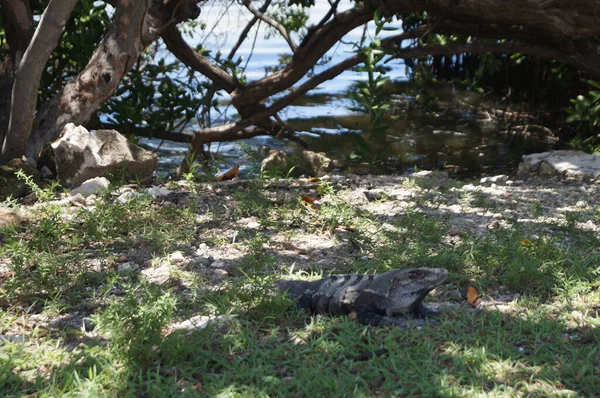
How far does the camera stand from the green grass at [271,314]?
301 cm

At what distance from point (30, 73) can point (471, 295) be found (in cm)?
387

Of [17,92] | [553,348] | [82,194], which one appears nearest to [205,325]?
[553,348]

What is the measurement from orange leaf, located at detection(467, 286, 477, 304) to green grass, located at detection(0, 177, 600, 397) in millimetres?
57

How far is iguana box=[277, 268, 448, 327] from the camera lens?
11.6 feet

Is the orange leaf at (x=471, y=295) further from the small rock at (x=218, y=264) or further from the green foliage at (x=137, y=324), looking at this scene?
the green foliage at (x=137, y=324)

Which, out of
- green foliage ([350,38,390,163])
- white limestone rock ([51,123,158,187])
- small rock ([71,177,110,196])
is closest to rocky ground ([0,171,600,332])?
small rock ([71,177,110,196])

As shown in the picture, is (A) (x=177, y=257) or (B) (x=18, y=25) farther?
(B) (x=18, y=25)

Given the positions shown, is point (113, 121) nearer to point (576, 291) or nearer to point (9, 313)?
point (9, 313)

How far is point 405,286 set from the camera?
354 cm

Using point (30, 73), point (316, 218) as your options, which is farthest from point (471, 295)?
point (30, 73)

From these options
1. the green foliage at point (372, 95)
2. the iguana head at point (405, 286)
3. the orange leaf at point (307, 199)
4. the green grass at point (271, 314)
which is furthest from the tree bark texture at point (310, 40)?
the iguana head at point (405, 286)

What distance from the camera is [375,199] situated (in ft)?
19.2

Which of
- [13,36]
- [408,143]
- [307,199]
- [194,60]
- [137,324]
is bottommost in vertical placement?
[408,143]

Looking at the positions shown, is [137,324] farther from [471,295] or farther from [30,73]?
[30,73]
